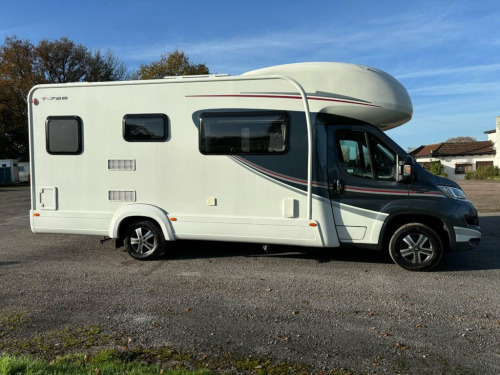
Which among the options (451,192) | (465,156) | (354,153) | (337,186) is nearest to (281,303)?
(337,186)

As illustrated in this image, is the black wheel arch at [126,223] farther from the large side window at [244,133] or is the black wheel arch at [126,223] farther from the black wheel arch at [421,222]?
the black wheel arch at [421,222]

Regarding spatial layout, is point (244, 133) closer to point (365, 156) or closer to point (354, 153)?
point (354, 153)

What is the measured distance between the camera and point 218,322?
4215mm

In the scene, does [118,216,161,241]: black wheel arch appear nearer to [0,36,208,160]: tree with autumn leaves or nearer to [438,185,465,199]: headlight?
[438,185,465,199]: headlight

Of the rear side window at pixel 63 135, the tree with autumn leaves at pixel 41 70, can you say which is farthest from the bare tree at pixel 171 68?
the rear side window at pixel 63 135

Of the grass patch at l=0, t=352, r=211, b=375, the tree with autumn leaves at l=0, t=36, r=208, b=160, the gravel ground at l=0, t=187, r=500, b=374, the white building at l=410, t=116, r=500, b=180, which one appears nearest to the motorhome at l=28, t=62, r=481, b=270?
the gravel ground at l=0, t=187, r=500, b=374

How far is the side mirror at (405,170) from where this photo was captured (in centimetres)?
579

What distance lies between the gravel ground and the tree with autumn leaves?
96.9ft

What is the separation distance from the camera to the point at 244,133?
6215 millimetres

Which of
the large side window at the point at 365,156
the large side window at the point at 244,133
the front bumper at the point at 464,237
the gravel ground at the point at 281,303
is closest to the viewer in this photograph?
the gravel ground at the point at 281,303

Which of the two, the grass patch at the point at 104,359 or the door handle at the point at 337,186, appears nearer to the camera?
the grass patch at the point at 104,359

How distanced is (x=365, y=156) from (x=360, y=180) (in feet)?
1.27

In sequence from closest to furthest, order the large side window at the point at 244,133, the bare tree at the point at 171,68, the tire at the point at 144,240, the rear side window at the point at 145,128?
the large side window at the point at 244,133
the rear side window at the point at 145,128
the tire at the point at 144,240
the bare tree at the point at 171,68

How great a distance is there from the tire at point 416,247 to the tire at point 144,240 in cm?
382
